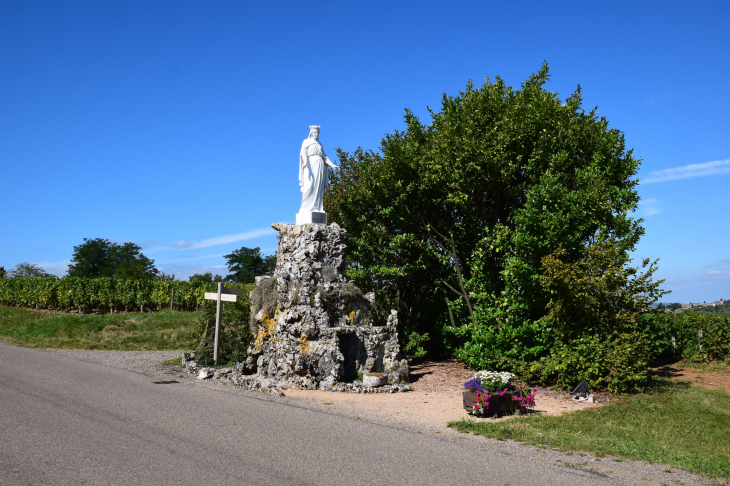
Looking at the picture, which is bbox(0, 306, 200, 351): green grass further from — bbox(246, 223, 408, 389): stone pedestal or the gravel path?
bbox(246, 223, 408, 389): stone pedestal

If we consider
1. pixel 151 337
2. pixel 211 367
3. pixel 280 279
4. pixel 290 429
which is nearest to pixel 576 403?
pixel 290 429

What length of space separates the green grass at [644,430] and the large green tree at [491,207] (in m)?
3.68

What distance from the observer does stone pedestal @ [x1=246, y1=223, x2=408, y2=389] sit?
12578 mm

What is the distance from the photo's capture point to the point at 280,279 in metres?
13.9

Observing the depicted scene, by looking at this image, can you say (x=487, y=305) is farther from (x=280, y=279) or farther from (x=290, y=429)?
(x=290, y=429)

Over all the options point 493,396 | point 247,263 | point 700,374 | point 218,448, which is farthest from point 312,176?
point 247,263

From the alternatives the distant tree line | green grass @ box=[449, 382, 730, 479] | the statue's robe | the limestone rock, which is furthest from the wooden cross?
the distant tree line

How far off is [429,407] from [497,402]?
5.38ft

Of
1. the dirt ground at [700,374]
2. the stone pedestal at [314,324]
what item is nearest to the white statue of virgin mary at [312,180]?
the stone pedestal at [314,324]

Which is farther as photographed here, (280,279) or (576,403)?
(280,279)

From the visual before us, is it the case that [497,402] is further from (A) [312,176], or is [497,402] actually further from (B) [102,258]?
(B) [102,258]

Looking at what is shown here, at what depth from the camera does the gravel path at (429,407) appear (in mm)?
6457

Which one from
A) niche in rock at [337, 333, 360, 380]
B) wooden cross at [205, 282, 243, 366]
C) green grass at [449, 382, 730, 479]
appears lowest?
green grass at [449, 382, 730, 479]

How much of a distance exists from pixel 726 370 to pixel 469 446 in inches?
540
